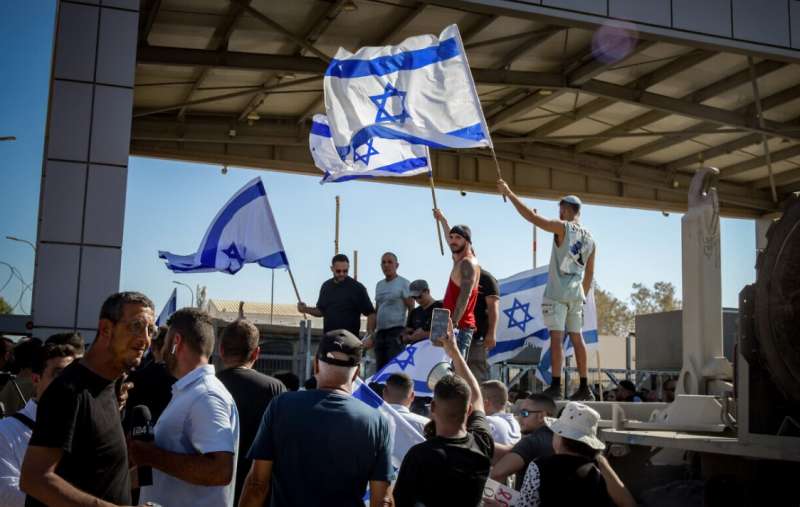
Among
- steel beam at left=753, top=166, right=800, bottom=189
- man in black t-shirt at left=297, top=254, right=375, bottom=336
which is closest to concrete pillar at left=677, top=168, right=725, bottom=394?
man in black t-shirt at left=297, top=254, right=375, bottom=336

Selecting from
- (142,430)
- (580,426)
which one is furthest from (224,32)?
(142,430)

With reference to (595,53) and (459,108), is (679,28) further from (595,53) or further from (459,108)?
(459,108)

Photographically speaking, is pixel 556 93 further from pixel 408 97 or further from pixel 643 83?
pixel 408 97

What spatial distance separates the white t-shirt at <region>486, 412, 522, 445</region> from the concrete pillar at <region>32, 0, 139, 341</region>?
4462 millimetres

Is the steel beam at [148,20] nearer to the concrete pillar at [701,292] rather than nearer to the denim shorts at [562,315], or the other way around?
the denim shorts at [562,315]

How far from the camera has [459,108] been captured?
33.2ft

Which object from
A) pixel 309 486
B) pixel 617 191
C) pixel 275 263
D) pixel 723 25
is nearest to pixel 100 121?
pixel 275 263

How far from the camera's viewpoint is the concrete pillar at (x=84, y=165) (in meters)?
10.1

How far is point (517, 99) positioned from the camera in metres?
19.7

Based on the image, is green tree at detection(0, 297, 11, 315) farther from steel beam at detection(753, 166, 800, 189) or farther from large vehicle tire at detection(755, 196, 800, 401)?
steel beam at detection(753, 166, 800, 189)

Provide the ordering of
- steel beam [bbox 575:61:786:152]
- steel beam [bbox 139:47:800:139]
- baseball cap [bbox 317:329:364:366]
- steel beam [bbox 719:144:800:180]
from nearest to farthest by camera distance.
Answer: baseball cap [bbox 317:329:364:366]
steel beam [bbox 139:47:800:139]
steel beam [bbox 575:61:786:152]
steel beam [bbox 719:144:800:180]

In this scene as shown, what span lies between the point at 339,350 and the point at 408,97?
5708mm

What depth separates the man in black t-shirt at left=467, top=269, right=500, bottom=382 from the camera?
404 inches

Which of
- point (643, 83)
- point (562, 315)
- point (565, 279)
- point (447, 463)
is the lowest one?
point (447, 463)
